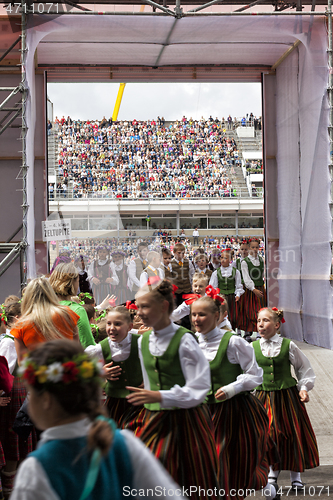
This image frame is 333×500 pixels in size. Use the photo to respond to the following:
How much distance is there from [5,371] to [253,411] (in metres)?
1.60

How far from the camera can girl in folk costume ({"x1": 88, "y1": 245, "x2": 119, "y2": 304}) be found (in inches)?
339

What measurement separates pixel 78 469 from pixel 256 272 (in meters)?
7.84

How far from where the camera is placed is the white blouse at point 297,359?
3.89 metres

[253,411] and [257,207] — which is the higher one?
[257,207]

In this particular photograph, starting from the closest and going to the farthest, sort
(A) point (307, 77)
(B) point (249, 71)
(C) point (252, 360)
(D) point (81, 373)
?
(D) point (81, 373) < (C) point (252, 360) < (A) point (307, 77) < (B) point (249, 71)

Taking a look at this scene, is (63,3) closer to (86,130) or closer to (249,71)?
(249,71)

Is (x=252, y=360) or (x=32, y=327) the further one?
(x=252, y=360)

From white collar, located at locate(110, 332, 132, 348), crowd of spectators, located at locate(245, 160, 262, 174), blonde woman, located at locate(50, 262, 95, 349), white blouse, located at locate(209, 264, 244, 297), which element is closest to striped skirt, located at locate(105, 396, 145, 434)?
white collar, located at locate(110, 332, 132, 348)

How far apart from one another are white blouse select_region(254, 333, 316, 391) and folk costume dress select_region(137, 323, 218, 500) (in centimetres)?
148

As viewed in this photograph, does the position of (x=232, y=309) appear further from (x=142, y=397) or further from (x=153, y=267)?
(x=142, y=397)

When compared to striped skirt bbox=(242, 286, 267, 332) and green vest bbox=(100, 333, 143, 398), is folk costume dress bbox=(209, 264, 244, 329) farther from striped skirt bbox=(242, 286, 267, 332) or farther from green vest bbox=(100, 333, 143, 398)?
green vest bbox=(100, 333, 143, 398)

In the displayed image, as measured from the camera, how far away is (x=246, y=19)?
7.34 metres

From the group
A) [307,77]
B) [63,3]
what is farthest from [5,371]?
[307,77]

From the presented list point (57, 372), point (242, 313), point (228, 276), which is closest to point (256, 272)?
point (228, 276)
